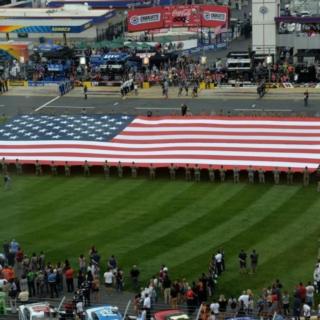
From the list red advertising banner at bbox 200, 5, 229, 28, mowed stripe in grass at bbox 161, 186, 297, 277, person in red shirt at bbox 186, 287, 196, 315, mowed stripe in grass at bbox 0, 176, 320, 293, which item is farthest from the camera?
red advertising banner at bbox 200, 5, 229, 28

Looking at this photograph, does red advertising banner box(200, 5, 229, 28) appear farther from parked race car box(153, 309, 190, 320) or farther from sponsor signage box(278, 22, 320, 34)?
parked race car box(153, 309, 190, 320)

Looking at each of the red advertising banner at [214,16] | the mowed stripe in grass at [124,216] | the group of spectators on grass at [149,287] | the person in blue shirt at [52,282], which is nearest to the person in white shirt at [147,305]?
the group of spectators on grass at [149,287]

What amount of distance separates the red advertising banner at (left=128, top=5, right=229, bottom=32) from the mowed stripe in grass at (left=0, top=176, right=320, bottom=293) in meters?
35.9

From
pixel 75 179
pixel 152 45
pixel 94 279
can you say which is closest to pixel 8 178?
pixel 75 179

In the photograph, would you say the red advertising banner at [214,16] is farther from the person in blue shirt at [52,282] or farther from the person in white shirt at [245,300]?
the person in white shirt at [245,300]

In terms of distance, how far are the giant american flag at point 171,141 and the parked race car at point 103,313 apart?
15746 mm

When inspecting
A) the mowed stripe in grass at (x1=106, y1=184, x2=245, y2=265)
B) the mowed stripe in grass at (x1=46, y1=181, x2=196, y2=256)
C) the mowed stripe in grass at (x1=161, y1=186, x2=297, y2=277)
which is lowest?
the mowed stripe in grass at (x1=46, y1=181, x2=196, y2=256)

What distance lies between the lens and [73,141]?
48406mm

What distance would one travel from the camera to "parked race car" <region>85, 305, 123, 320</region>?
28.5 metres

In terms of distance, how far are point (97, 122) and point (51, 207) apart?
11.5m

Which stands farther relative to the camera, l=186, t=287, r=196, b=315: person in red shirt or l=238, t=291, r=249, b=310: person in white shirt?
l=186, t=287, r=196, b=315: person in red shirt

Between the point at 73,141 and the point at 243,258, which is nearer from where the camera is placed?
the point at 243,258

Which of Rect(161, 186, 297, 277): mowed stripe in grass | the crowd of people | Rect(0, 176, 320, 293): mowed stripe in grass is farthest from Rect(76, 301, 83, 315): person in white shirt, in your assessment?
the crowd of people

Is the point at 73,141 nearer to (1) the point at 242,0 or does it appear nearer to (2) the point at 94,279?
(2) the point at 94,279
